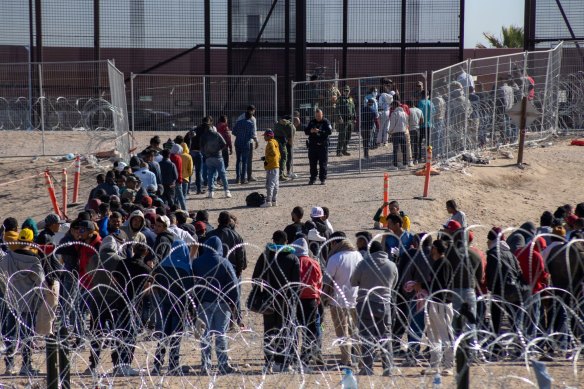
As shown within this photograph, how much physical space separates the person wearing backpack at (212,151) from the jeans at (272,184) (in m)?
0.95

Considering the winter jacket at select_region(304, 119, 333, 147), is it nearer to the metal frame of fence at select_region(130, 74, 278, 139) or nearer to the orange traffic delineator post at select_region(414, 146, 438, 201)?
the orange traffic delineator post at select_region(414, 146, 438, 201)

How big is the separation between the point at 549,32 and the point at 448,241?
16523 mm

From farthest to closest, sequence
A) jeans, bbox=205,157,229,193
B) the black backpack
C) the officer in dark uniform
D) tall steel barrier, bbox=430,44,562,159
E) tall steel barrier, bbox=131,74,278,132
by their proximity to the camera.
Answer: tall steel barrier, bbox=131,74,278,132, tall steel barrier, bbox=430,44,562,159, the officer in dark uniform, jeans, bbox=205,157,229,193, the black backpack

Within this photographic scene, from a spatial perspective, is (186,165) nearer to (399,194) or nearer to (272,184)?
(272,184)

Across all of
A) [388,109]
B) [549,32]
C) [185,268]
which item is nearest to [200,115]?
[388,109]

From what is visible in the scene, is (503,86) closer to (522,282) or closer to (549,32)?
(549,32)

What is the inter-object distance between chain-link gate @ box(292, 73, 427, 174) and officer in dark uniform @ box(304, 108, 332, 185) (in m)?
1.07

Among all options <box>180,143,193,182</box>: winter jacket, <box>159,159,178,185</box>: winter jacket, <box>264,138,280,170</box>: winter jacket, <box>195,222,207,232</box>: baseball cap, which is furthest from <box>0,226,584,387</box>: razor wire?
<box>264,138,280,170</box>: winter jacket

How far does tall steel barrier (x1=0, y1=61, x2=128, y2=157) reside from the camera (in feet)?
74.9

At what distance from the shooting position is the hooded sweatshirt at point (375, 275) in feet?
35.3

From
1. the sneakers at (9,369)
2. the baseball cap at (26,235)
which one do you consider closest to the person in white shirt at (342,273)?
the sneakers at (9,369)

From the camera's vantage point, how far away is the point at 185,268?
1120 centimetres

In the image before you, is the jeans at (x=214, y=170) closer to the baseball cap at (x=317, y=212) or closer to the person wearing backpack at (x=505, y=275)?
the baseball cap at (x=317, y=212)

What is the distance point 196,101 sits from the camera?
81.1 feet
